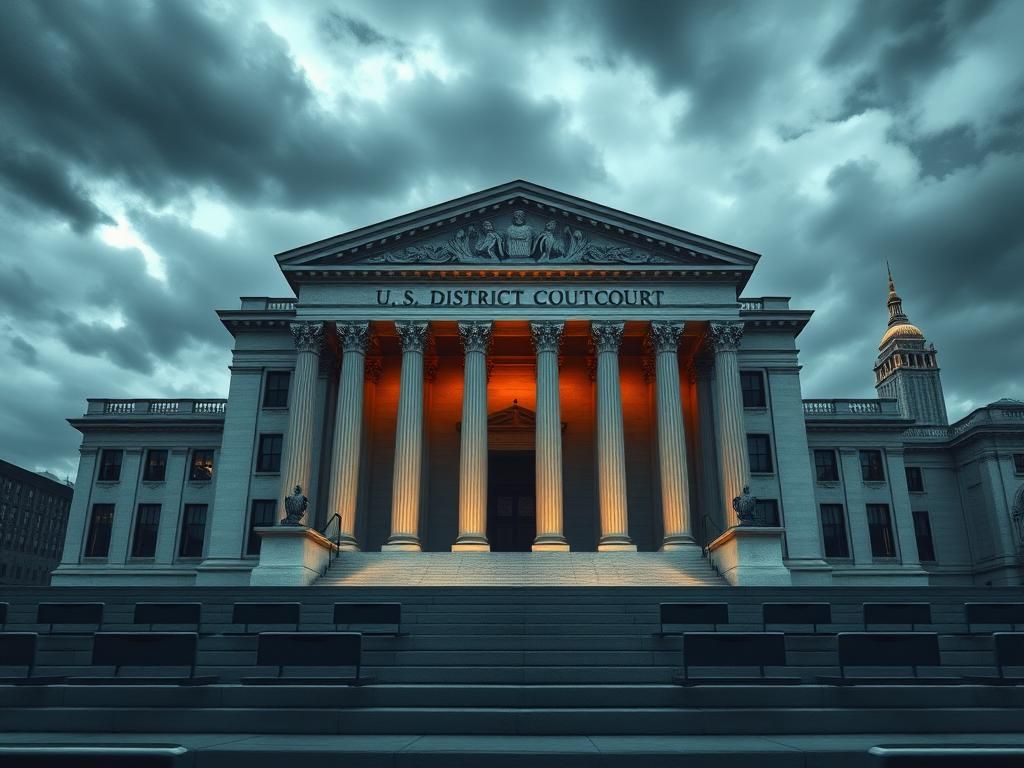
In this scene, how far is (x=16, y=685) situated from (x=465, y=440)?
22.8m

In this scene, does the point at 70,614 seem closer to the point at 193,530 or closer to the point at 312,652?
the point at 312,652

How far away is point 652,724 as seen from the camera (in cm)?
1106

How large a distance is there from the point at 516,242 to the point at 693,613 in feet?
78.9

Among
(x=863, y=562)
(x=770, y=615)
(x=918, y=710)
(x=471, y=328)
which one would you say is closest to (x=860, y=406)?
(x=863, y=562)

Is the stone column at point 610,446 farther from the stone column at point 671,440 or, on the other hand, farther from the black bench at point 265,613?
the black bench at point 265,613

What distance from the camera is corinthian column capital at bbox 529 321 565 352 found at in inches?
1400

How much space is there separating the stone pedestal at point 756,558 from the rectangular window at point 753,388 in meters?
13.0

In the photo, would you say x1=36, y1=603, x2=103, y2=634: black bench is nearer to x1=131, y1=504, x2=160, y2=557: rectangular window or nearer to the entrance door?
the entrance door

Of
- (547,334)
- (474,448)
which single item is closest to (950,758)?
(474,448)

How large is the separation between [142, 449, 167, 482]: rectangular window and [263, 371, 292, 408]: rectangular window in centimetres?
988

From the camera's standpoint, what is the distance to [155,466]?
45406mm

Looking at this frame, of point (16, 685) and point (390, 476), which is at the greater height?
point (390, 476)

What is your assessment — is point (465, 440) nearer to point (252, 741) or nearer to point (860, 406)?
point (252, 741)

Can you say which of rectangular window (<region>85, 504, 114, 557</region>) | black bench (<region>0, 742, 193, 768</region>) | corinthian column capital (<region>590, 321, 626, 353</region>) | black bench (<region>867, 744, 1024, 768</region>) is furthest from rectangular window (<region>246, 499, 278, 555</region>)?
black bench (<region>867, 744, 1024, 768</region>)
